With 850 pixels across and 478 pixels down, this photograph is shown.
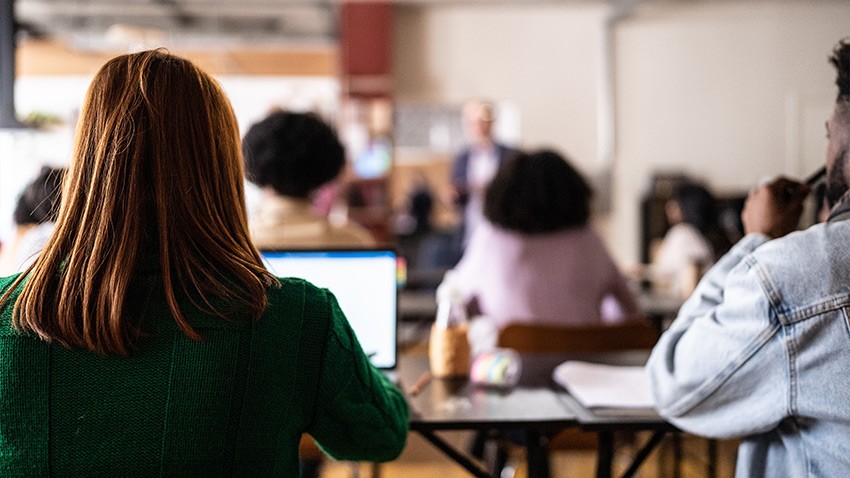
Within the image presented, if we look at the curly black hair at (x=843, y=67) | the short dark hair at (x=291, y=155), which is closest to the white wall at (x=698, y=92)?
the short dark hair at (x=291, y=155)

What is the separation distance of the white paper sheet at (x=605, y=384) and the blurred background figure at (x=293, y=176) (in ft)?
2.91

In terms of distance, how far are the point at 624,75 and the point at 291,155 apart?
541 centimetres

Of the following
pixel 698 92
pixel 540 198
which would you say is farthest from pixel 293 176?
pixel 698 92

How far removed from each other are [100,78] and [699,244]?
153 inches

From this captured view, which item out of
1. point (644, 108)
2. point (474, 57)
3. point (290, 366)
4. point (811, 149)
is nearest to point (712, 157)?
point (644, 108)

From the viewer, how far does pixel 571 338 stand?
75.0 inches

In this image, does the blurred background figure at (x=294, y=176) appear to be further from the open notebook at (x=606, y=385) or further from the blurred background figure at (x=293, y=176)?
the open notebook at (x=606, y=385)

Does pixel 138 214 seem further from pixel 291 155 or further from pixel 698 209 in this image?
pixel 698 209

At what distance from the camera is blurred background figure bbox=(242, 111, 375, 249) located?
7.38ft

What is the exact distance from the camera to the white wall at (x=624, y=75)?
6.90 m

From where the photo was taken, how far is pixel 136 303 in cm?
88

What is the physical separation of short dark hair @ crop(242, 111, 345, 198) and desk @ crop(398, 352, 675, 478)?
2.93ft

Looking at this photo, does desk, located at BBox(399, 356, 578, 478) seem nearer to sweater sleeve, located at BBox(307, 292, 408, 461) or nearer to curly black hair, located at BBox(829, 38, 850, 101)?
sweater sleeve, located at BBox(307, 292, 408, 461)

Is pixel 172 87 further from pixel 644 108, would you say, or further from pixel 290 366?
pixel 644 108
